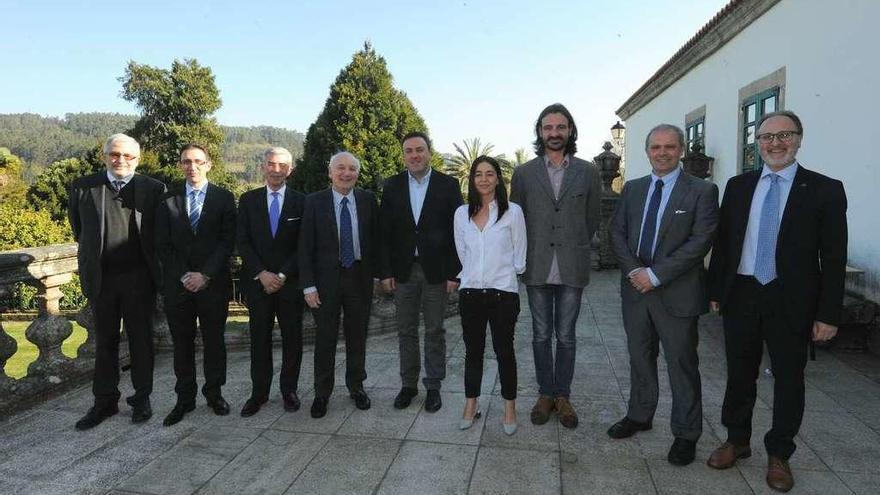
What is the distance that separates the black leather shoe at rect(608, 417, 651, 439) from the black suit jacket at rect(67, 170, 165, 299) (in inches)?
127

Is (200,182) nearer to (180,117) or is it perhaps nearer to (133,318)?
(133,318)

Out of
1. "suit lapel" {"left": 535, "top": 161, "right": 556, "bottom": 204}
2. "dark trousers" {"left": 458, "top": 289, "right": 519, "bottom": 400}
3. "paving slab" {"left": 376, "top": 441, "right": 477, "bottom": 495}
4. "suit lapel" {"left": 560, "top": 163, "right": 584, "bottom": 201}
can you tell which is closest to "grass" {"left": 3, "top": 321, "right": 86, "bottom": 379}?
"paving slab" {"left": 376, "top": 441, "right": 477, "bottom": 495}

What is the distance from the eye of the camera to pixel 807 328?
8.67 feet

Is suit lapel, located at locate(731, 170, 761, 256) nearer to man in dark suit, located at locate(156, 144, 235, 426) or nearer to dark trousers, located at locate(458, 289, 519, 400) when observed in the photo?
dark trousers, located at locate(458, 289, 519, 400)

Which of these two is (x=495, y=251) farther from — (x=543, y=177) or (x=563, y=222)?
(x=543, y=177)

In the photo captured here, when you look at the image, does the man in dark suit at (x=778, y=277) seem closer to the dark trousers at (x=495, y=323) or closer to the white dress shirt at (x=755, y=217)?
the white dress shirt at (x=755, y=217)

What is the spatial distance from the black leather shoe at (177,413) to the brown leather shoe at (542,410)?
2440mm

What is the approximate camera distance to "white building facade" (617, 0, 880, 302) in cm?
552

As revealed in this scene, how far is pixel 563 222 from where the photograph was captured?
11.0ft

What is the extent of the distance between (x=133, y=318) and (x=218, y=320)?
1.79 feet

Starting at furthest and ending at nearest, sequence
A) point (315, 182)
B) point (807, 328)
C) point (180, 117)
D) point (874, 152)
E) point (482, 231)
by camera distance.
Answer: point (180, 117) → point (315, 182) → point (874, 152) → point (482, 231) → point (807, 328)

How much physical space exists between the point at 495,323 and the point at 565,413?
799mm

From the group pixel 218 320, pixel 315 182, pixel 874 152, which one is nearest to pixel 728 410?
pixel 218 320

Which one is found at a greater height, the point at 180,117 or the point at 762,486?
the point at 180,117
